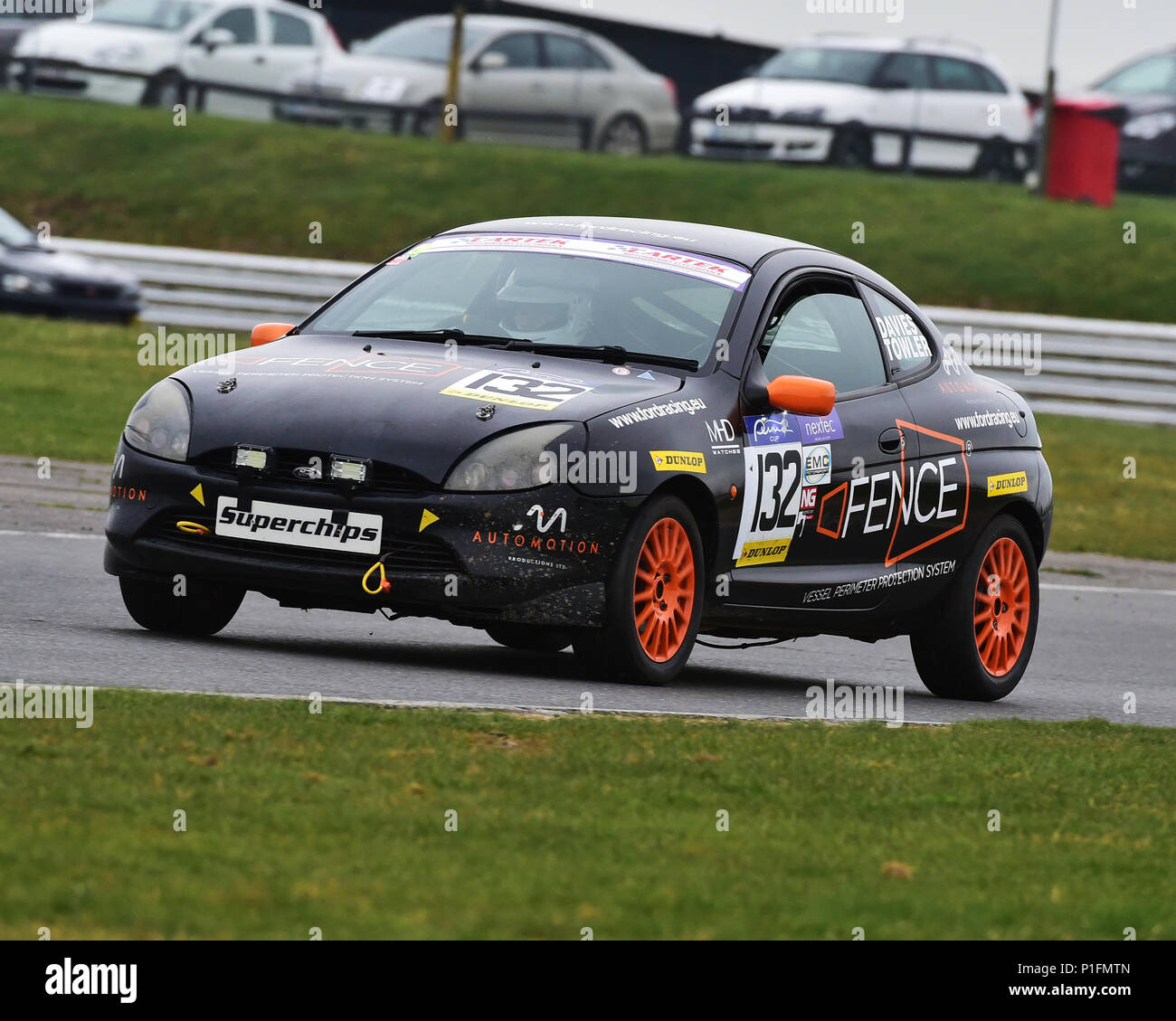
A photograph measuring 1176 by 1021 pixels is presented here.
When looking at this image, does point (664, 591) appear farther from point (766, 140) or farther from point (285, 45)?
point (285, 45)

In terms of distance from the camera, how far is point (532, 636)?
841 cm

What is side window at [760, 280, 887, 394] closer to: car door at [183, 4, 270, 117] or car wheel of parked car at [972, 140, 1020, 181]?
car wheel of parked car at [972, 140, 1020, 181]

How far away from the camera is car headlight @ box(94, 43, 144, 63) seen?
102 feet

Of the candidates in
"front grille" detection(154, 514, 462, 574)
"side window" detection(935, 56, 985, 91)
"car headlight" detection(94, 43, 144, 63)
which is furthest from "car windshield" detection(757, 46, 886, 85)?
"front grille" detection(154, 514, 462, 574)

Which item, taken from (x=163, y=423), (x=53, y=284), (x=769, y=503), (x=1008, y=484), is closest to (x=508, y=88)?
(x=53, y=284)

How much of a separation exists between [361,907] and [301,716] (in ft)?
6.95

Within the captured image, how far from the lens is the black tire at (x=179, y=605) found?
881 centimetres

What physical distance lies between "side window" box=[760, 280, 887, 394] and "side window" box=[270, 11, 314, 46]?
22.6 m

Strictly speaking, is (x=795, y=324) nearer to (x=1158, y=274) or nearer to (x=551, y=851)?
(x=551, y=851)

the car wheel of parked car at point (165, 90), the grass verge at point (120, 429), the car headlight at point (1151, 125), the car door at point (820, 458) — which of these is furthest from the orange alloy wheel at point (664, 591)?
the car headlight at point (1151, 125)

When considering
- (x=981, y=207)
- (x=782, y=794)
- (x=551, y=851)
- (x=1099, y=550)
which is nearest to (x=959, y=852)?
(x=782, y=794)
